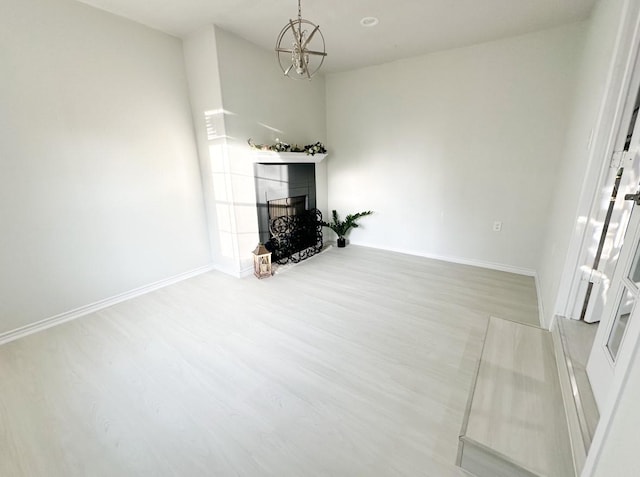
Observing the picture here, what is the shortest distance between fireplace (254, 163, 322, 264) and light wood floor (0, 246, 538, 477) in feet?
3.04

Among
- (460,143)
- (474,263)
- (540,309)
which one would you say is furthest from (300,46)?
(474,263)

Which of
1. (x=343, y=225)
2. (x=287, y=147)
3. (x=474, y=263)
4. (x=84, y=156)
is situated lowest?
(x=474, y=263)

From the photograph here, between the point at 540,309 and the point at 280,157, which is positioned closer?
the point at 540,309

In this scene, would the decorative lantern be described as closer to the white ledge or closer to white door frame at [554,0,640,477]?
the white ledge

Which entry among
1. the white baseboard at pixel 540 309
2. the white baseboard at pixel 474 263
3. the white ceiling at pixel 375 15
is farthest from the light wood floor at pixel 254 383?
the white ceiling at pixel 375 15

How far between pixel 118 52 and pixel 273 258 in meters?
2.54

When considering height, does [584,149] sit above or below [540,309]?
above

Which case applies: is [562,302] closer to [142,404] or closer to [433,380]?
[433,380]

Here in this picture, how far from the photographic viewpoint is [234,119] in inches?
113

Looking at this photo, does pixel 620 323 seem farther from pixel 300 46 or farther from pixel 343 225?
pixel 343 225

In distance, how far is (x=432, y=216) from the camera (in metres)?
3.64

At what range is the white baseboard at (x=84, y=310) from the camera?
217 cm

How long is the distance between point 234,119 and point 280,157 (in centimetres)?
65

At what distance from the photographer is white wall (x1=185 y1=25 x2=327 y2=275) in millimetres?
2746
